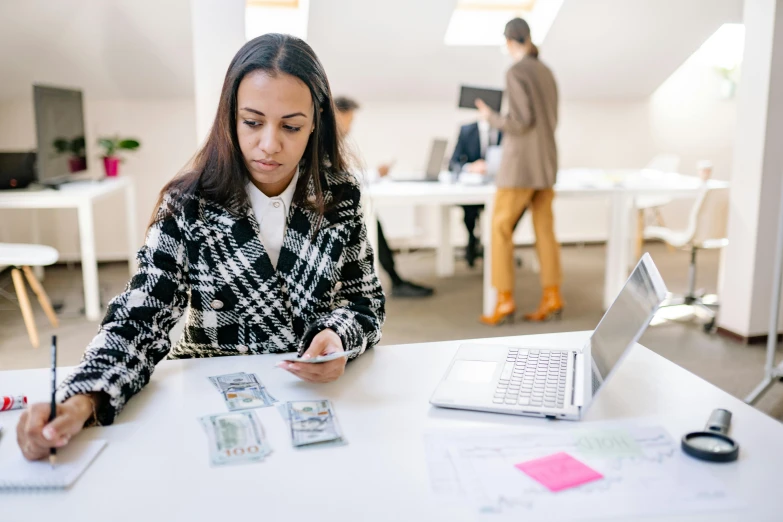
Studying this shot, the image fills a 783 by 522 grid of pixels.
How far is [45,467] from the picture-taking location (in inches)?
38.1

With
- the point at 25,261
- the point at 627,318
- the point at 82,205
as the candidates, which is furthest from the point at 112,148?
the point at 627,318

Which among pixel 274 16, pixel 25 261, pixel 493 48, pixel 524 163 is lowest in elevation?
pixel 25 261

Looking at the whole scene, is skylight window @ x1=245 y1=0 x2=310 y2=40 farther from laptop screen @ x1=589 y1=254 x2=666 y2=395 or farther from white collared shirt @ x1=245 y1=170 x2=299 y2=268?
laptop screen @ x1=589 y1=254 x2=666 y2=395

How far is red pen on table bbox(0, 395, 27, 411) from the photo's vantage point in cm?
116

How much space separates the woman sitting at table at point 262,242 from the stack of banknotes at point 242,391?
0.21 feet

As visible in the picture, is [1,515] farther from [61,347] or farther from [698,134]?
[698,134]

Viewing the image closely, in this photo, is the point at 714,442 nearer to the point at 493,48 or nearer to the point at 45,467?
the point at 45,467

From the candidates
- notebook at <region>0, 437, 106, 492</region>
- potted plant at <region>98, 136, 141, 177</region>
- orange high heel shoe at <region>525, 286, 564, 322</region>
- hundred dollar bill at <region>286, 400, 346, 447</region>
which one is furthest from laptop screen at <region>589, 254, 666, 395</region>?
potted plant at <region>98, 136, 141, 177</region>

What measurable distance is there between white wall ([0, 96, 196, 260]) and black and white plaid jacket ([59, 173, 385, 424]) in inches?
168

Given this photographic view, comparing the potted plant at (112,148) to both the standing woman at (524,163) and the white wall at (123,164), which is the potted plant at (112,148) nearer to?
the white wall at (123,164)

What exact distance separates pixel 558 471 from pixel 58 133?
408 centimetres

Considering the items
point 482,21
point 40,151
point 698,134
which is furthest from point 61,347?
point 698,134

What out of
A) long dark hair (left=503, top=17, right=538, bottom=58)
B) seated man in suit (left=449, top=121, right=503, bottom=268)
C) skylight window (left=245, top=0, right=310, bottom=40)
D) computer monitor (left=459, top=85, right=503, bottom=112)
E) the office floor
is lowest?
the office floor

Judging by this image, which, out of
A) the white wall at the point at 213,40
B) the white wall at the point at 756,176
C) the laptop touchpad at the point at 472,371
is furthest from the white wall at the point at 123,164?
the laptop touchpad at the point at 472,371
